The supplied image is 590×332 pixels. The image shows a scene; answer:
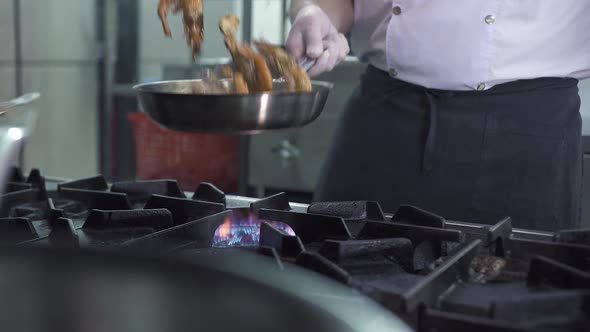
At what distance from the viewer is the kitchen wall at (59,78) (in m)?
3.21

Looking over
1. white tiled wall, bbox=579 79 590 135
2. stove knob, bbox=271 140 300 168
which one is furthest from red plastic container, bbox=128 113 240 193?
white tiled wall, bbox=579 79 590 135

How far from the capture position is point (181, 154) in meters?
2.93

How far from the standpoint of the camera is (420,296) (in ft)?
1.84

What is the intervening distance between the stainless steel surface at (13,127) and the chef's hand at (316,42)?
0.38 metres

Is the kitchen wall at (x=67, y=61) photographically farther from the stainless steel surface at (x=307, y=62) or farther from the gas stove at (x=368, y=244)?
the gas stove at (x=368, y=244)

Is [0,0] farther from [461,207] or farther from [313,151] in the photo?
[461,207]

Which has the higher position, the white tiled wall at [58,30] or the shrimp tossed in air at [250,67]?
the white tiled wall at [58,30]

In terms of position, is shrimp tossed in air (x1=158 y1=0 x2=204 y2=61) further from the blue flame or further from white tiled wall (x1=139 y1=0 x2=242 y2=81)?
white tiled wall (x1=139 y1=0 x2=242 y2=81)

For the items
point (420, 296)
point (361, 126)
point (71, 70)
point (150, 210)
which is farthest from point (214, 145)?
point (420, 296)

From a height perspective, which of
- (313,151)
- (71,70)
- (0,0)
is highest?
(0,0)

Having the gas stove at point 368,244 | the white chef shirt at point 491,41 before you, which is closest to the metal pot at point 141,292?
the gas stove at point 368,244

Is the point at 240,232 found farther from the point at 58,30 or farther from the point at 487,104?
the point at 58,30

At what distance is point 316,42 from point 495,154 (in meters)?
0.34

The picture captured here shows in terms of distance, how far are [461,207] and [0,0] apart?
2.62 m
